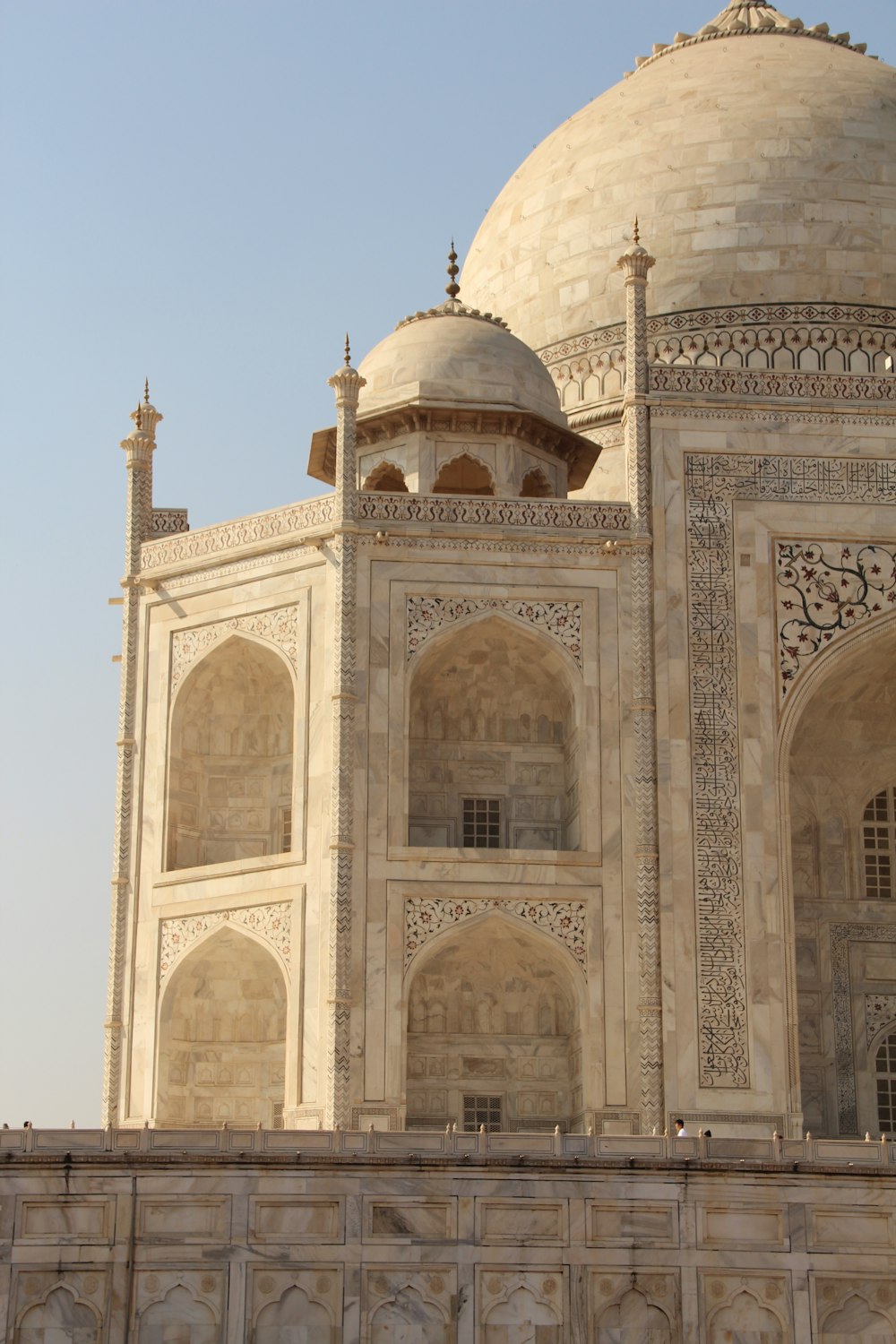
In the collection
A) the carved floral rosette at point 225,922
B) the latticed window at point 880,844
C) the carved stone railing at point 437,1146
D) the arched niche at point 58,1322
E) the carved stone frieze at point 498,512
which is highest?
the carved stone frieze at point 498,512

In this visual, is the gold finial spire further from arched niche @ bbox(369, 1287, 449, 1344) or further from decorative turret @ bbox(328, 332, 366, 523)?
arched niche @ bbox(369, 1287, 449, 1344)

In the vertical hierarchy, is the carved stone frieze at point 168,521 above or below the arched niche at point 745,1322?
above

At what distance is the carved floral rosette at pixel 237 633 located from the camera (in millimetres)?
20562

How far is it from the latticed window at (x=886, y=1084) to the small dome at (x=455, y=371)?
6.15 metres

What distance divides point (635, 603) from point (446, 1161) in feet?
19.9

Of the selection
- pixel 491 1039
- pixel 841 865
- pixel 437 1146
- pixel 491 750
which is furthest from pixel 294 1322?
pixel 841 865

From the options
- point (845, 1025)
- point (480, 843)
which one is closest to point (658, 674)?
point (480, 843)

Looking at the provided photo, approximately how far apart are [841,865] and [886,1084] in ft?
6.28

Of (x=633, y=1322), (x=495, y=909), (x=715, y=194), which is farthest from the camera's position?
(x=715, y=194)

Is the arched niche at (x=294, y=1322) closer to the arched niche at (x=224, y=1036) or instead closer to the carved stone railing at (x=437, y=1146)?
the carved stone railing at (x=437, y=1146)

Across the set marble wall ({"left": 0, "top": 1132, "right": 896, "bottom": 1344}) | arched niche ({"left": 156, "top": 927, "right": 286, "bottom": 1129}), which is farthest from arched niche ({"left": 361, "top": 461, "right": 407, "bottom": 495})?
marble wall ({"left": 0, "top": 1132, "right": 896, "bottom": 1344})

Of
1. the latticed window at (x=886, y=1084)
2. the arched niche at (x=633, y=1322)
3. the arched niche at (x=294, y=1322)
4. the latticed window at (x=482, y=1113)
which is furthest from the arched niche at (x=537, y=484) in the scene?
the arched niche at (x=294, y=1322)

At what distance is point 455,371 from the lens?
22.1 meters

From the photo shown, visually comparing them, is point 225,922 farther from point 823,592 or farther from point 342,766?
point 823,592
